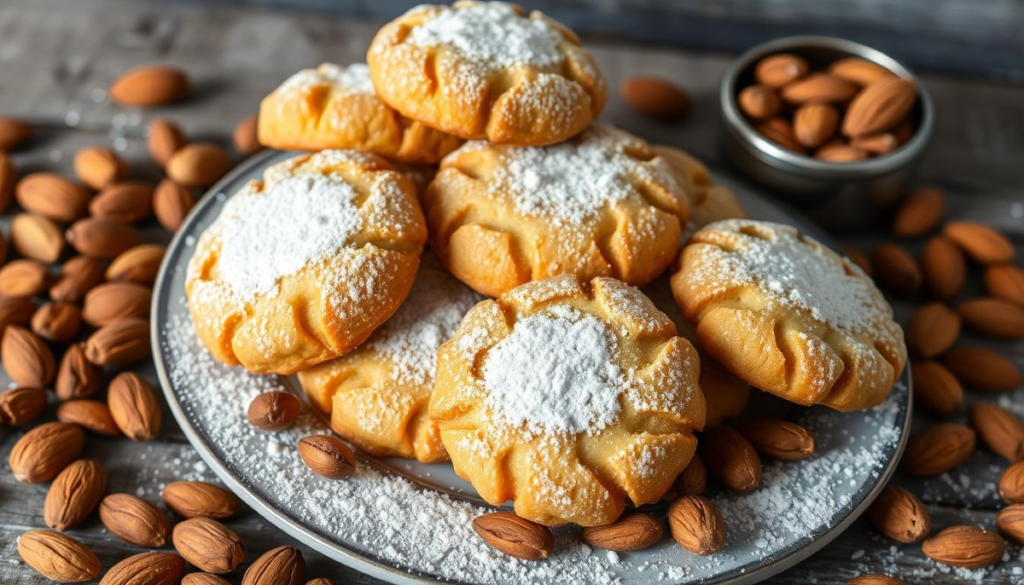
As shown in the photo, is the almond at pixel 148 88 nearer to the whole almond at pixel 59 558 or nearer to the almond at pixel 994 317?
the whole almond at pixel 59 558

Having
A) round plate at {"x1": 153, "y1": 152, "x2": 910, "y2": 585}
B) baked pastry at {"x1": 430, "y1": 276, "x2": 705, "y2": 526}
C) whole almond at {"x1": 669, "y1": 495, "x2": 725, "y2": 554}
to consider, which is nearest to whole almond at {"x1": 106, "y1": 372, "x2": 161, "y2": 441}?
round plate at {"x1": 153, "y1": 152, "x2": 910, "y2": 585}

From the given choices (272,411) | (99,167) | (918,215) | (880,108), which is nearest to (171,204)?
(99,167)

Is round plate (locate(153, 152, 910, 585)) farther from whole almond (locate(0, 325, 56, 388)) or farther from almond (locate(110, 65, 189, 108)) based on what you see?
almond (locate(110, 65, 189, 108))

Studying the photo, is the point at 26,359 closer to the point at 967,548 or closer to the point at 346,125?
the point at 346,125

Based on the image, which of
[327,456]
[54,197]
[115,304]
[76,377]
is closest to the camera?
[327,456]

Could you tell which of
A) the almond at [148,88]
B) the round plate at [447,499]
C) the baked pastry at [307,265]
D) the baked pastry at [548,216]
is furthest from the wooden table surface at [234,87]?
the baked pastry at [548,216]

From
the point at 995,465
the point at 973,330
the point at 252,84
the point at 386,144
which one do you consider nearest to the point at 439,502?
the point at 386,144
